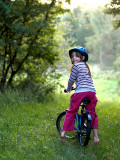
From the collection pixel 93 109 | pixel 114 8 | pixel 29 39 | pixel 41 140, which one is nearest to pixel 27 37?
pixel 29 39

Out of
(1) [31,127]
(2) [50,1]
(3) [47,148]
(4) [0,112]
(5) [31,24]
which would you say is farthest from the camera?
(2) [50,1]

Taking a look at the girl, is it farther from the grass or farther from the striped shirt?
the grass

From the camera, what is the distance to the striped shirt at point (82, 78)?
433 centimetres

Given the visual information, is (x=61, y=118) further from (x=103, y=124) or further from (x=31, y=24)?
(x=31, y=24)

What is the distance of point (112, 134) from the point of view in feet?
16.8

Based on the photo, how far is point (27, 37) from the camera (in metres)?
8.80

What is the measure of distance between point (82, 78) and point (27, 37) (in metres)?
5.00

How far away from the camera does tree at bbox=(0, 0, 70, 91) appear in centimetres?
763

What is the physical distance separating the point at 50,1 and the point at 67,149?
19.9 ft

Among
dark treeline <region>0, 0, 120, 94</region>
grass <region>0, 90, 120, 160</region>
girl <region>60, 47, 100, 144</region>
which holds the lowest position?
grass <region>0, 90, 120, 160</region>

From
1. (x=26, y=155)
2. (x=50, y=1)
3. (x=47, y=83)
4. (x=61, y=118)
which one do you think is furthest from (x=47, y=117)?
(x=50, y=1)

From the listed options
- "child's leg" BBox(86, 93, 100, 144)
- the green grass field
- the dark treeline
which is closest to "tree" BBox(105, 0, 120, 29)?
the dark treeline

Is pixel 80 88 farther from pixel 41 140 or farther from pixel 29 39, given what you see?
pixel 29 39

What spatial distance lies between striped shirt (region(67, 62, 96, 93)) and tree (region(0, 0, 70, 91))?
A: 3.55 metres
